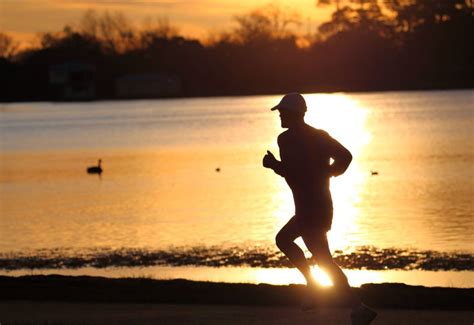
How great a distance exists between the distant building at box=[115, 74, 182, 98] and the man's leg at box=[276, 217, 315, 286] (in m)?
157

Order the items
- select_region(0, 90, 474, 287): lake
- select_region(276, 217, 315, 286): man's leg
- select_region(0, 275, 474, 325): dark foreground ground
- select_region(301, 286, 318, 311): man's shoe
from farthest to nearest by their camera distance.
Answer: select_region(0, 90, 474, 287): lake, select_region(0, 275, 474, 325): dark foreground ground, select_region(301, 286, 318, 311): man's shoe, select_region(276, 217, 315, 286): man's leg

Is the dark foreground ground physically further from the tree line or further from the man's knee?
the tree line

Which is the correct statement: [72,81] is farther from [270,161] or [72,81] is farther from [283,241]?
[270,161]

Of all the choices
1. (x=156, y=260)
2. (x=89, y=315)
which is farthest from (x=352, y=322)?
(x=156, y=260)

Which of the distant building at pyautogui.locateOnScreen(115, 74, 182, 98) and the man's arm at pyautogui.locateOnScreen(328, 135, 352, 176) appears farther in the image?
the distant building at pyautogui.locateOnScreen(115, 74, 182, 98)

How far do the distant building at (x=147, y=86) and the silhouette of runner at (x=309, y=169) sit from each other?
Result: 517ft

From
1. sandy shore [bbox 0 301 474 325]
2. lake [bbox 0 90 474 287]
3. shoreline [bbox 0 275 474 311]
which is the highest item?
shoreline [bbox 0 275 474 311]

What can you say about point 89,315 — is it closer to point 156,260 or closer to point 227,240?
point 156,260

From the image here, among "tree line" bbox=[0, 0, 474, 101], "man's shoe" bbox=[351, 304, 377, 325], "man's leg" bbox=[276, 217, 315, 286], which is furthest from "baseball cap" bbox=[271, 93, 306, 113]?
"tree line" bbox=[0, 0, 474, 101]

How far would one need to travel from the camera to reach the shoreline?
1127 centimetres

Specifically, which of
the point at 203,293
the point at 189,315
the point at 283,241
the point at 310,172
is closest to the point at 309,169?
the point at 310,172

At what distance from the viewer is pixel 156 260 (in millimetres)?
22281

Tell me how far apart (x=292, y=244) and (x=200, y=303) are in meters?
2.05

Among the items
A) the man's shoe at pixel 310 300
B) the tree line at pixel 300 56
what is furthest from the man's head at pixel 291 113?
the tree line at pixel 300 56
